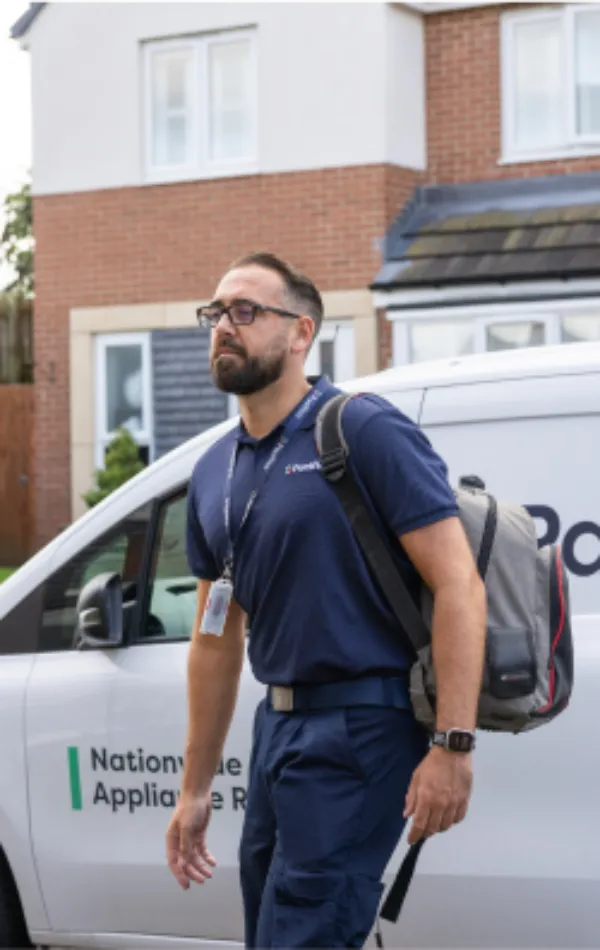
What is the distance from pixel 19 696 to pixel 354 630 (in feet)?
6.96

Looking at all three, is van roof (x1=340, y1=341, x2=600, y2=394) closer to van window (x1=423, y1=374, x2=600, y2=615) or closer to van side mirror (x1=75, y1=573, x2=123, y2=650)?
van window (x1=423, y1=374, x2=600, y2=615)

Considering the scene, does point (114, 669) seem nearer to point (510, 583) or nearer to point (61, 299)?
point (510, 583)

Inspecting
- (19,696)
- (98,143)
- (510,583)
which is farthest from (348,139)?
(510,583)

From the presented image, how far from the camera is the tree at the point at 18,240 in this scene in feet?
135

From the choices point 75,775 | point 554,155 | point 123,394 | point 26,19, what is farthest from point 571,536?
point 26,19

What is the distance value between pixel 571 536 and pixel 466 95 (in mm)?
16638

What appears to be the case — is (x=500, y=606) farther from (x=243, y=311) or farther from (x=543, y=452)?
(x=543, y=452)

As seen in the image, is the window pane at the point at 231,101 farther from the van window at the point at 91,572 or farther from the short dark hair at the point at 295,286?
the short dark hair at the point at 295,286

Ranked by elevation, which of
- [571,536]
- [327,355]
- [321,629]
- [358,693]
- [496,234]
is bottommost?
[358,693]

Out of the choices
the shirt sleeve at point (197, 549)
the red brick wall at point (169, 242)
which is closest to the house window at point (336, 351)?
the red brick wall at point (169, 242)

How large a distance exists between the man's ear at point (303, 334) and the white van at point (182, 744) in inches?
47.5

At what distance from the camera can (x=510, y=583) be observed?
415cm

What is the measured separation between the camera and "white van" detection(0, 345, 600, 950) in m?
5.28

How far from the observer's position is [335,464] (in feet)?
13.5
